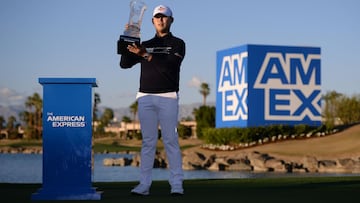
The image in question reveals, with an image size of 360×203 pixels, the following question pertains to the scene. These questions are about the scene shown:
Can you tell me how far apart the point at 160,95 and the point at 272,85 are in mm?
47352

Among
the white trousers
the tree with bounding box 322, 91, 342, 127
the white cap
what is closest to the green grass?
Answer: the white trousers

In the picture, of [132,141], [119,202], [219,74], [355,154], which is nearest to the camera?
[119,202]

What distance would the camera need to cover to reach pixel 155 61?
32.6ft

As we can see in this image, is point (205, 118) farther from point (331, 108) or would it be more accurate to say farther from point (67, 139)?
point (67, 139)

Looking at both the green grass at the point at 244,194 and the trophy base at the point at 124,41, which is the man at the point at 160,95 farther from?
the green grass at the point at 244,194

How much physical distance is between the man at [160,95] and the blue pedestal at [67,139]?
2.19 ft

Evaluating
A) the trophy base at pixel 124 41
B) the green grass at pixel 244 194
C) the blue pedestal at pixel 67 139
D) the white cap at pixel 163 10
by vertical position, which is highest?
the white cap at pixel 163 10

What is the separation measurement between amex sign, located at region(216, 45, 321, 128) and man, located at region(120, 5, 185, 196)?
1819 inches

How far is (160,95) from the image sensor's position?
9.92 meters

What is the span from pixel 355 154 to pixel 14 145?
124 metres

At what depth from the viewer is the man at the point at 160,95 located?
9922mm

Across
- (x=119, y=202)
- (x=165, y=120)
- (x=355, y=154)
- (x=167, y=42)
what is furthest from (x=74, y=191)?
(x=355, y=154)

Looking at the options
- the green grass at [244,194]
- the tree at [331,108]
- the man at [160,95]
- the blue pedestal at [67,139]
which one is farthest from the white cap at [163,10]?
the tree at [331,108]

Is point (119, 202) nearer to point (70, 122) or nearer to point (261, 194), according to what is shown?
point (70, 122)
